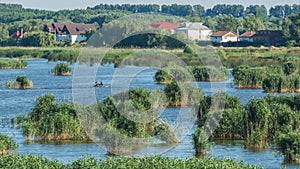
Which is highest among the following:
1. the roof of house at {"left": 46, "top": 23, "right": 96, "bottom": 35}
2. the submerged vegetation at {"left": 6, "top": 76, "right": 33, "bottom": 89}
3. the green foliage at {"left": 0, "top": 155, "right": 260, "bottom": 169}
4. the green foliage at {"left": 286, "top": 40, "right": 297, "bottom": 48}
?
the roof of house at {"left": 46, "top": 23, "right": 96, "bottom": 35}

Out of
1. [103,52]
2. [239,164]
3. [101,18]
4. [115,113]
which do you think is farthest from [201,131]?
[101,18]

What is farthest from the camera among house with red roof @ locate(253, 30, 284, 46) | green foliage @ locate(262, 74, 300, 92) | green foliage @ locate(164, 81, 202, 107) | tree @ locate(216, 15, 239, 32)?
tree @ locate(216, 15, 239, 32)

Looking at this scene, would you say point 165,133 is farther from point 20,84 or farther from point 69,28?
point 69,28

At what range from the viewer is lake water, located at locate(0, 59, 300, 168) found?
31.4m

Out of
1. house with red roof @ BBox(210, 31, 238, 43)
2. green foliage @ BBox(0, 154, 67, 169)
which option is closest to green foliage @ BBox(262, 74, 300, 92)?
green foliage @ BBox(0, 154, 67, 169)

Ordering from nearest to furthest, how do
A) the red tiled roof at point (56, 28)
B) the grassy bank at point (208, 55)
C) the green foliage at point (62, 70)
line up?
the green foliage at point (62, 70)
the grassy bank at point (208, 55)
the red tiled roof at point (56, 28)

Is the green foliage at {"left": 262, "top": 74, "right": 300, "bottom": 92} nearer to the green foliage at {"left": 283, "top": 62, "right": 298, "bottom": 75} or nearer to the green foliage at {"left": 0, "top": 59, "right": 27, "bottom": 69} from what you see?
the green foliage at {"left": 283, "top": 62, "right": 298, "bottom": 75}

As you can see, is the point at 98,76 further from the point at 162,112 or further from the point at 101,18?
the point at 101,18

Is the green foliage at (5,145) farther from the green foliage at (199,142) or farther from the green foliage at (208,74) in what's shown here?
the green foliage at (208,74)

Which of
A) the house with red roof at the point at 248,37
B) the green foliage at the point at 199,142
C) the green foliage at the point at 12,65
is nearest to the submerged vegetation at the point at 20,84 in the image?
the green foliage at the point at 12,65

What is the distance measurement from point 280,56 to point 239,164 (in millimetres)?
56925

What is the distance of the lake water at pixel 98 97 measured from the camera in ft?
103

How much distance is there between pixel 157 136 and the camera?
112 ft

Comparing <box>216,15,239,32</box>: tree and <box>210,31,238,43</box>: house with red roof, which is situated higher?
<box>216,15,239,32</box>: tree
